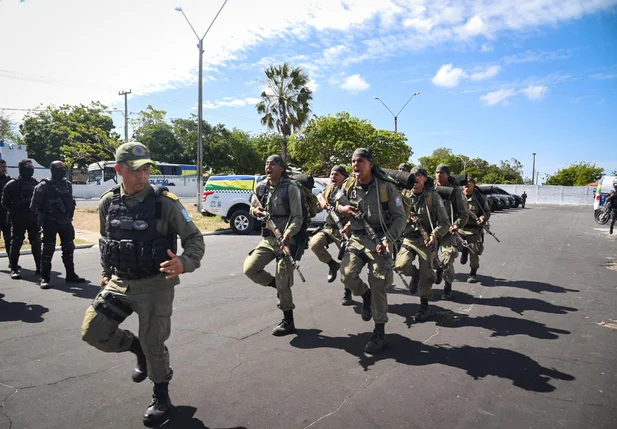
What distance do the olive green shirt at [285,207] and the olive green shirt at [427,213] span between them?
1691 mm

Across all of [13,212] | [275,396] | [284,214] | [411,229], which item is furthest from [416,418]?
[13,212]

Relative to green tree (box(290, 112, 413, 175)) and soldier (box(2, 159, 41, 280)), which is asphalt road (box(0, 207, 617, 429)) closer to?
soldier (box(2, 159, 41, 280))

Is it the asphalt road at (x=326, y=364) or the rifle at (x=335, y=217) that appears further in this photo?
the rifle at (x=335, y=217)

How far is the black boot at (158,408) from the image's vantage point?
283 centimetres

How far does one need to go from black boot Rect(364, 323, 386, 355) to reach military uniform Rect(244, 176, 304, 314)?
952 millimetres

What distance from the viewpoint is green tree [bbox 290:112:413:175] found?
102 ft

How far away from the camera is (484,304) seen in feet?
19.4

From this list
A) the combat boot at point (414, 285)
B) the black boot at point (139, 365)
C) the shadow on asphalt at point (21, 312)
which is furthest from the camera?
the combat boot at point (414, 285)

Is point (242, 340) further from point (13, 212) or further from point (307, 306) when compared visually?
point (13, 212)

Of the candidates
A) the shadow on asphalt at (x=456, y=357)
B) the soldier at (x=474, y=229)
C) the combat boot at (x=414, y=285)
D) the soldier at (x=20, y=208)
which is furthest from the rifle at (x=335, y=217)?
the soldier at (x=20, y=208)

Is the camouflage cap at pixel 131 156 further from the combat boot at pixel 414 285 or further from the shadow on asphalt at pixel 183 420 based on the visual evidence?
the combat boot at pixel 414 285

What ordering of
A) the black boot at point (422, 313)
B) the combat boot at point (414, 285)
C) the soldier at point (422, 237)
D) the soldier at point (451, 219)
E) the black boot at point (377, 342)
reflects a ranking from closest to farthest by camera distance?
the black boot at point (377, 342), the black boot at point (422, 313), the soldier at point (422, 237), the soldier at point (451, 219), the combat boot at point (414, 285)

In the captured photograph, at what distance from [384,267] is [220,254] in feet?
20.7

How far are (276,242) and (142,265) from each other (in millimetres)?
1942
